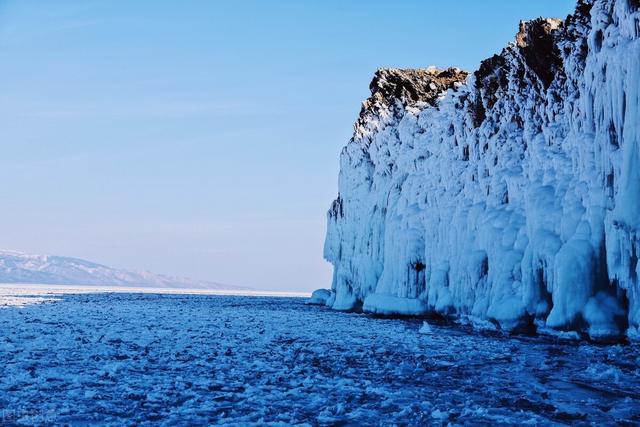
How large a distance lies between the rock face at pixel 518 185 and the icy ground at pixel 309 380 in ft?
7.98

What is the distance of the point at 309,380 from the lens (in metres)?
9.50

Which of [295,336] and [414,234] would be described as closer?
[295,336]

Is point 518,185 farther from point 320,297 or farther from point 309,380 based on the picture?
point 320,297

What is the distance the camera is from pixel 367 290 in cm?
3478

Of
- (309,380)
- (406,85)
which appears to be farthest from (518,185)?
(406,85)

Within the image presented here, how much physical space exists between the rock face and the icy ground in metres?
2.43

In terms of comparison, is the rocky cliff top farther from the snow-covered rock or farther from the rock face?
the snow-covered rock

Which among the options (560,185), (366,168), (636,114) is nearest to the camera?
(636,114)

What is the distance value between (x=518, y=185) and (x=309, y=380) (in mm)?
14031

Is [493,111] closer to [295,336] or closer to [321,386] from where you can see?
[295,336]

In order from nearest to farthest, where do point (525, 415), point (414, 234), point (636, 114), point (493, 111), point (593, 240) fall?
1. point (525, 415)
2. point (636, 114)
3. point (593, 240)
4. point (493, 111)
5. point (414, 234)

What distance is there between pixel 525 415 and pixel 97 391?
18.1 feet

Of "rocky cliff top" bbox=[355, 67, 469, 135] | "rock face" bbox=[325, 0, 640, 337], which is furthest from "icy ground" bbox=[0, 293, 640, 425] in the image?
"rocky cliff top" bbox=[355, 67, 469, 135]

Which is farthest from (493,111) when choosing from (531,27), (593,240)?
(593,240)
